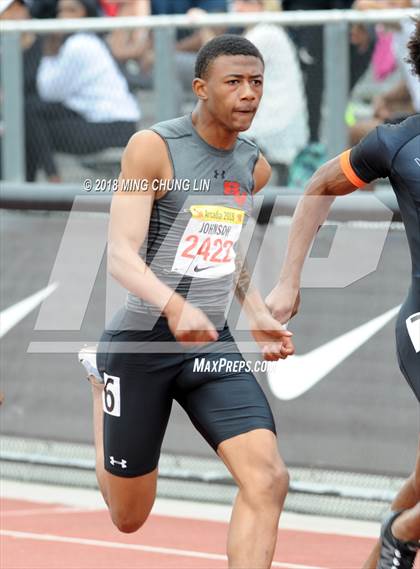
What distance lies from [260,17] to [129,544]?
11.8ft

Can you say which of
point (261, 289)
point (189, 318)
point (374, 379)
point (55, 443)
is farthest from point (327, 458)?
point (189, 318)

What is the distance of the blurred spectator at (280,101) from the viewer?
361 inches

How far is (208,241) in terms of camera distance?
5.59 meters

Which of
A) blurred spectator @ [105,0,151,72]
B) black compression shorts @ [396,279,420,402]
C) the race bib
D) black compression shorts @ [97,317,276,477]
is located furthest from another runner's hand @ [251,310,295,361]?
blurred spectator @ [105,0,151,72]

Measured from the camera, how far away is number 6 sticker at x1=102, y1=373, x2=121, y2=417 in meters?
5.77

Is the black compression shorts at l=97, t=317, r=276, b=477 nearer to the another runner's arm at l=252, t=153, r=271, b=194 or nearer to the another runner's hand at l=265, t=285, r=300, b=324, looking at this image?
the another runner's hand at l=265, t=285, r=300, b=324

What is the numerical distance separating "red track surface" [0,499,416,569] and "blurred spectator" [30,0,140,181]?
302 centimetres

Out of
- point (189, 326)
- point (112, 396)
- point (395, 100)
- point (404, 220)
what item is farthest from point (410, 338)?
point (395, 100)

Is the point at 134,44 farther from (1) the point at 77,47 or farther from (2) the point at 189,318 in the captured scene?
(2) the point at 189,318

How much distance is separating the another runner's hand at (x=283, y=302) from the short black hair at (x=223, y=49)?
0.93 m

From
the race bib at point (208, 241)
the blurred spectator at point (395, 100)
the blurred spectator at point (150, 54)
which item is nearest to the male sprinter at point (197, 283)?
the race bib at point (208, 241)

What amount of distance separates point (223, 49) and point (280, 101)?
3761 millimetres

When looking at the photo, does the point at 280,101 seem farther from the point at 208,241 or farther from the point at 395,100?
the point at 208,241

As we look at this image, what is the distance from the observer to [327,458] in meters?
8.34
